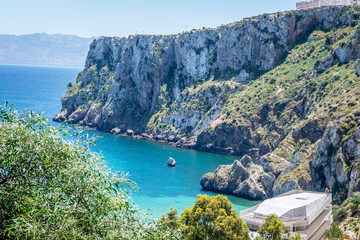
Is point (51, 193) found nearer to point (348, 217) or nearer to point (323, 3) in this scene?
point (348, 217)

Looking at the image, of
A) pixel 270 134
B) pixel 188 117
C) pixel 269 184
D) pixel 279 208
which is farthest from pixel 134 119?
pixel 279 208

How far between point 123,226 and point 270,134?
4071 inches

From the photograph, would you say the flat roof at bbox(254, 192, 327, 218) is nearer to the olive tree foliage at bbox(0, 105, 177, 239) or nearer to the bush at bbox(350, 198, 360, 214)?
the bush at bbox(350, 198, 360, 214)

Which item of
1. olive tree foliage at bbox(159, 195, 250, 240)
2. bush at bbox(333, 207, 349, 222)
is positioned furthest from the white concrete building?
olive tree foliage at bbox(159, 195, 250, 240)

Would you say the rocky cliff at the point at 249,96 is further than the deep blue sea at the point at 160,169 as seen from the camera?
No

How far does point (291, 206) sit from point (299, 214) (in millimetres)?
1551

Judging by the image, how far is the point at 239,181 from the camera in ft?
284

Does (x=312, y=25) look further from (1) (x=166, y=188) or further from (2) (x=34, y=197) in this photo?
(2) (x=34, y=197)

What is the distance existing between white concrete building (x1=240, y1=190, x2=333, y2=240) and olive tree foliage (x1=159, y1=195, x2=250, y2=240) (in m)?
5.24

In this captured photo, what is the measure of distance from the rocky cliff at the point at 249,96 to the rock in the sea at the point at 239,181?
211 millimetres

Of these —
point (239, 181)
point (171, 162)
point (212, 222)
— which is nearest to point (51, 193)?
point (212, 222)

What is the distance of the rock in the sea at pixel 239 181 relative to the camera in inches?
3275

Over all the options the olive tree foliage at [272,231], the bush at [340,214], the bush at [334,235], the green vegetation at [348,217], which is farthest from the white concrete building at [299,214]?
the olive tree foliage at [272,231]

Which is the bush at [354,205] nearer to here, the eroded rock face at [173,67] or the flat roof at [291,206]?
the flat roof at [291,206]
